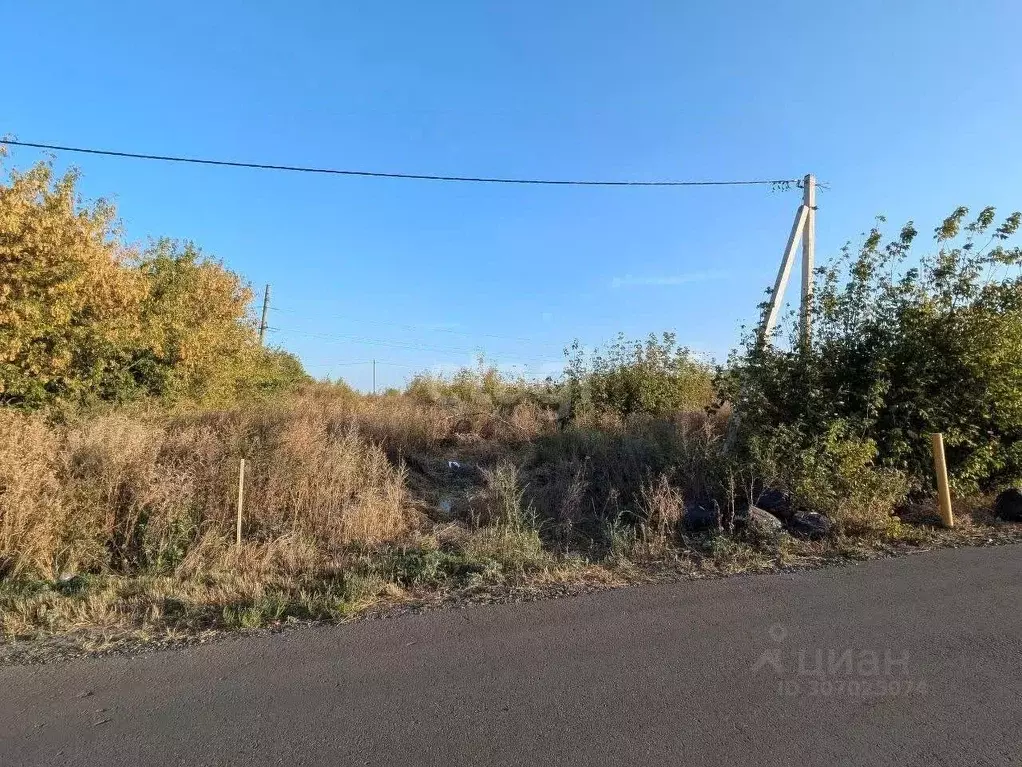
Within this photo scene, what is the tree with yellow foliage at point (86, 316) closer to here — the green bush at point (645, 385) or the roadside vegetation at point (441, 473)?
the roadside vegetation at point (441, 473)

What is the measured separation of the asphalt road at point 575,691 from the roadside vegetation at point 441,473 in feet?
2.10

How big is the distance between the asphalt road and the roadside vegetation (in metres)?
0.64

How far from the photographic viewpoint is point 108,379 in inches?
494

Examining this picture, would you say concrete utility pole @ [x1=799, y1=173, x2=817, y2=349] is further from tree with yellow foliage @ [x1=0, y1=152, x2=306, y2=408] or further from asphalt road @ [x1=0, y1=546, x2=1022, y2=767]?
tree with yellow foliage @ [x1=0, y1=152, x2=306, y2=408]

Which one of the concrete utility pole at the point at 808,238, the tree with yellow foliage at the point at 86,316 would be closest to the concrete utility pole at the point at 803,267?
the concrete utility pole at the point at 808,238

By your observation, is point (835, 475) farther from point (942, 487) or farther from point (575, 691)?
point (575, 691)

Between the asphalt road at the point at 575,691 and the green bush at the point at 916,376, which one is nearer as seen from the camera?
the asphalt road at the point at 575,691

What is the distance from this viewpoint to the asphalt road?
2881 millimetres

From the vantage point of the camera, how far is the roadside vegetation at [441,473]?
5.46 m

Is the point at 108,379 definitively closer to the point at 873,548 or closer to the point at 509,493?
the point at 509,493

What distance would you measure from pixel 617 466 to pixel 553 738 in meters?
6.32

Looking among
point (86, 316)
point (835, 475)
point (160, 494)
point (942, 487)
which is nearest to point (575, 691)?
point (835, 475)

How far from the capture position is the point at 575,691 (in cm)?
341

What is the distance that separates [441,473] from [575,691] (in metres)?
6.41
